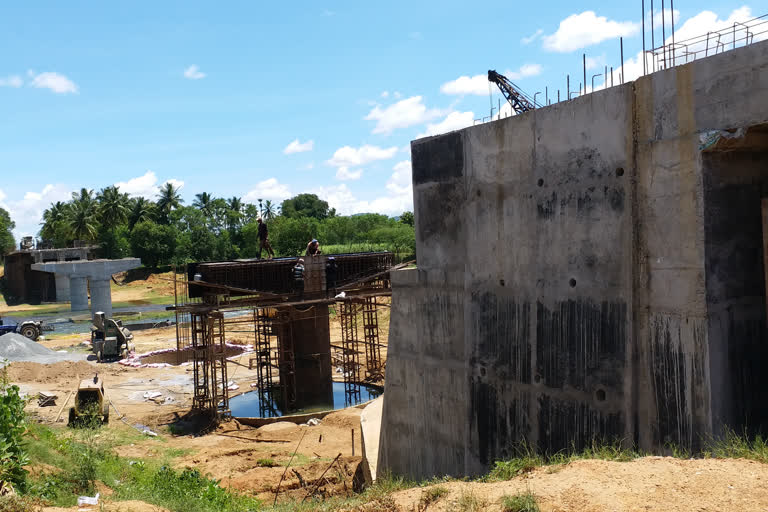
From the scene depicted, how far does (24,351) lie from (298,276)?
64.1 ft

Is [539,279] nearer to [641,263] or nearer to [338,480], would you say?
[641,263]

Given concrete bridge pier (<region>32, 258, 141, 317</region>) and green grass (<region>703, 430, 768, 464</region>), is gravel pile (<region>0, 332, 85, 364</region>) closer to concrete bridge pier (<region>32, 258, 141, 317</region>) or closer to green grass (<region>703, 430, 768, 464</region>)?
concrete bridge pier (<region>32, 258, 141, 317</region>)

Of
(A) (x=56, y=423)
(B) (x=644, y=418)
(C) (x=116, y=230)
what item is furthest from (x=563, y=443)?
(C) (x=116, y=230)

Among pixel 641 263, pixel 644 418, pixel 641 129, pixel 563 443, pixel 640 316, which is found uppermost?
pixel 641 129

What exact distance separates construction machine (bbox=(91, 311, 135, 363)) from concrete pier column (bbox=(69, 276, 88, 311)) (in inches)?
966

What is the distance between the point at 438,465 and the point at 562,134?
7808 mm

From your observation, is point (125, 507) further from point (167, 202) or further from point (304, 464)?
point (167, 202)

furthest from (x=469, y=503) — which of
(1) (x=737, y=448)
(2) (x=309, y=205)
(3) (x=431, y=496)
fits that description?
(2) (x=309, y=205)

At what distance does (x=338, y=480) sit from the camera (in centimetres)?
1667

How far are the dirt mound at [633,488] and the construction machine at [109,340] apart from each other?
102 ft

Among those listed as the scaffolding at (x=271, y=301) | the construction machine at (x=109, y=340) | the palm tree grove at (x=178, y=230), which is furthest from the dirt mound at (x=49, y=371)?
the palm tree grove at (x=178, y=230)

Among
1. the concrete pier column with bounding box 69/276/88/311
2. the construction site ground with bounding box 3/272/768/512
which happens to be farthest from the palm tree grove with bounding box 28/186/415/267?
the construction site ground with bounding box 3/272/768/512

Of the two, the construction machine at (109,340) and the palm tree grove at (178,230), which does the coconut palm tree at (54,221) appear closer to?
the palm tree grove at (178,230)

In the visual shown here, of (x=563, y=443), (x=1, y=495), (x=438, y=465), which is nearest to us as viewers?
(x=1, y=495)
